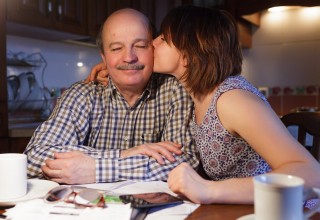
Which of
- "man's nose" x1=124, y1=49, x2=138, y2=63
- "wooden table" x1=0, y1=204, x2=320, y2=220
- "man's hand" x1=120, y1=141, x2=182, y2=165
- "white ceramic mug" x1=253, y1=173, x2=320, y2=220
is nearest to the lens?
"white ceramic mug" x1=253, y1=173, x2=320, y2=220

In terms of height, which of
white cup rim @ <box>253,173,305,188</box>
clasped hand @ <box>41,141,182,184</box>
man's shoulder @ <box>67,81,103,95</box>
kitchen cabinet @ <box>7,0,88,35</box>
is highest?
kitchen cabinet @ <box>7,0,88,35</box>

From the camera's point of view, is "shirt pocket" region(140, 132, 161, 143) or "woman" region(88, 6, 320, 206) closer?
"woman" region(88, 6, 320, 206)

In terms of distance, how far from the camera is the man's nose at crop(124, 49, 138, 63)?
134 cm

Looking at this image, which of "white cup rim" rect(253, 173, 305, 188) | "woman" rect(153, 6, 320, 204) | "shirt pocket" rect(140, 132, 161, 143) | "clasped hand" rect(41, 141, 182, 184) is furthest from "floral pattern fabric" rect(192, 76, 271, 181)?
"white cup rim" rect(253, 173, 305, 188)

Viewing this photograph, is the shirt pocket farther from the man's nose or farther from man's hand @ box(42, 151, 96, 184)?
man's hand @ box(42, 151, 96, 184)

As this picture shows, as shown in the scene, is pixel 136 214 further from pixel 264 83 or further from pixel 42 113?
pixel 264 83

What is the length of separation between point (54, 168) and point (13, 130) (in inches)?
49.4

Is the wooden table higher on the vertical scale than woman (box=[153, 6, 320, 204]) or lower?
lower

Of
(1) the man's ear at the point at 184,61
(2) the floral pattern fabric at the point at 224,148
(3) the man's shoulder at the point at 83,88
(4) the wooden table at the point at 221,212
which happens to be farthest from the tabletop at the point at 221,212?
(3) the man's shoulder at the point at 83,88

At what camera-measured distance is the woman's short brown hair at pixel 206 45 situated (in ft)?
3.56

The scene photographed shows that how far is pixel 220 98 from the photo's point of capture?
3.26 ft

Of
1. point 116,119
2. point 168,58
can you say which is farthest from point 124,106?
point 168,58

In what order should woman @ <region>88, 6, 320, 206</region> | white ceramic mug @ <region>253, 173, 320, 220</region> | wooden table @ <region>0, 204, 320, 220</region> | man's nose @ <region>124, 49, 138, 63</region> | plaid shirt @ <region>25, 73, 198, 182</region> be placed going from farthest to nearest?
man's nose @ <region>124, 49, 138, 63</region> < plaid shirt @ <region>25, 73, 198, 182</region> < woman @ <region>88, 6, 320, 206</region> < wooden table @ <region>0, 204, 320, 220</region> < white ceramic mug @ <region>253, 173, 320, 220</region>

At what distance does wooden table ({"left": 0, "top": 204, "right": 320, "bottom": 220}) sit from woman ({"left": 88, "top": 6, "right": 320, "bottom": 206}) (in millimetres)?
102
